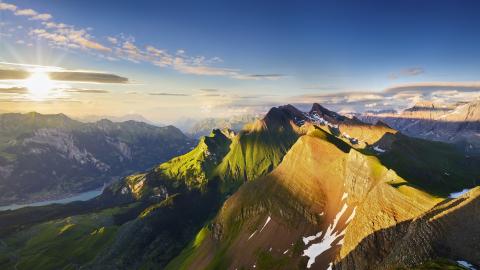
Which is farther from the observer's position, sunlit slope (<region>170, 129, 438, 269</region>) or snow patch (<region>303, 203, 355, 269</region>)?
snow patch (<region>303, 203, 355, 269</region>)

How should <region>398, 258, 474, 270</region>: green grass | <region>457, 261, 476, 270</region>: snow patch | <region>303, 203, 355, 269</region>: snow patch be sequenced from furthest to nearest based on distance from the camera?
<region>303, 203, 355, 269</region>: snow patch < <region>457, 261, 476, 270</region>: snow patch < <region>398, 258, 474, 270</region>: green grass

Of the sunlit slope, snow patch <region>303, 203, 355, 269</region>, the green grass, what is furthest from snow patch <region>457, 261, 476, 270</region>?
snow patch <region>303, 203, 355, 269</region>

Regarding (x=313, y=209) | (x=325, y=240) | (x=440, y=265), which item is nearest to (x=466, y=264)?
(x=440, y=265)

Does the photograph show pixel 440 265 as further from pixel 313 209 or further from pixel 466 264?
pixel 313 209

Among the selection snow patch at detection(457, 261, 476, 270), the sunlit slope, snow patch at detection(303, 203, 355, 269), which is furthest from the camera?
snow patch at detection(303, 203, 355, 269)

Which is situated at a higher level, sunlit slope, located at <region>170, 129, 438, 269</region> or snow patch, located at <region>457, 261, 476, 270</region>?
snow patch, located at <region>457, 261, 476, 270</region>

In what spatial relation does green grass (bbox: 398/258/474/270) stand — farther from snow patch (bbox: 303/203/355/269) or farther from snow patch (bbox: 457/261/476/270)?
snow patch (bbox: 303/203/355/269)

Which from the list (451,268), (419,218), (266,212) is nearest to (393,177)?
(419,218)

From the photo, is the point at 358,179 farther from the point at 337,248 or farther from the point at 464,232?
the point at 464,232

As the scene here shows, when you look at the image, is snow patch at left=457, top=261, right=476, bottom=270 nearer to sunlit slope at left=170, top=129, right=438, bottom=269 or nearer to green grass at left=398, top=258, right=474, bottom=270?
green grass at left=398, top=258, right=474, bottom=270

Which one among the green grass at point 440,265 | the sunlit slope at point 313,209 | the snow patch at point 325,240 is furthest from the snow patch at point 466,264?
the snow patch at point 325,240

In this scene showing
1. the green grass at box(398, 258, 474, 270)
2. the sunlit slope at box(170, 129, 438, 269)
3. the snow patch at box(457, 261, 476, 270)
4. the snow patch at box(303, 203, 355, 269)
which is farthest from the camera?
Answer: the snow patch at box(303, 203, 355, 269)
